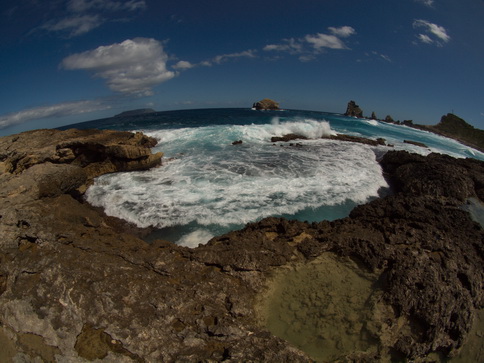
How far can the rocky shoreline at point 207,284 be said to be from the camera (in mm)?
3092

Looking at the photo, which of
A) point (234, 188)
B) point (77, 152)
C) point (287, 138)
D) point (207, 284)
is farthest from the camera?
point (287, 138)

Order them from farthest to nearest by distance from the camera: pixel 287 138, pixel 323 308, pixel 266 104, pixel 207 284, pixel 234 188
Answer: pixel 266 104 → pixel 287 138 → pixel 234 188 → pixel 207 284 → pixel 323 308

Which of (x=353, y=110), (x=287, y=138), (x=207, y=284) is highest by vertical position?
(x=353, y=110)

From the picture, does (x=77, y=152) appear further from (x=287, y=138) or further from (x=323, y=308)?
(x=287, y=138)

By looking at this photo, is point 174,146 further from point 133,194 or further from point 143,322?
point 143,322

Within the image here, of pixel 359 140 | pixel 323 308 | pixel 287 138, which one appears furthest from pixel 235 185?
pixel 359 140

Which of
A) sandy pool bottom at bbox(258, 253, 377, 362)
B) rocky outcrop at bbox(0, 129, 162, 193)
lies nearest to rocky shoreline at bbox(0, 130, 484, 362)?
sandy pool bottom at bbox(258, 253, 377, 362)

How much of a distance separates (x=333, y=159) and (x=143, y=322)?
568 inches

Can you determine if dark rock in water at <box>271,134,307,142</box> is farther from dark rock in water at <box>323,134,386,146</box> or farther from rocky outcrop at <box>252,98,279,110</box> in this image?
rocky outcrop at <box>252,98,279,110</box>

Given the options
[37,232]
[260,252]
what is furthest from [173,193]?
[260,252]

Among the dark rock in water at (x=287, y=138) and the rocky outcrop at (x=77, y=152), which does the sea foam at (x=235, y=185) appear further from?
the dark rock in water at (x=287, y=138)

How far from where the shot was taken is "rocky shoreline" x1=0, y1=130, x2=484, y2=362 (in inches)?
122

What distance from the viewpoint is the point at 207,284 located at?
407cm

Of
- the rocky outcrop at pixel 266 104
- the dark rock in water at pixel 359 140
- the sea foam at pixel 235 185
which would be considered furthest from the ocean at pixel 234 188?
the rocky outcrop at pixel 266 104
